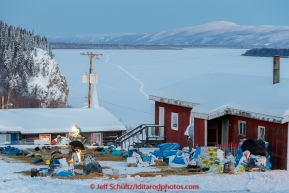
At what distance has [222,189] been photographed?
67.9ft

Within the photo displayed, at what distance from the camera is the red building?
26391 mm

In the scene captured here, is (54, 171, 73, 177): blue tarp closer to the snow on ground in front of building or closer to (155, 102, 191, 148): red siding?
the snow on ground in front of building

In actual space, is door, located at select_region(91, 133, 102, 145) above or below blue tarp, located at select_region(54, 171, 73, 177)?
above

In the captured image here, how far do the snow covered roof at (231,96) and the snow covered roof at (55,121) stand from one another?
8.02 meters

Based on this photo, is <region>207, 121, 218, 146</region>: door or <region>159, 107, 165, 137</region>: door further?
<region>159, 107, 165, 137</region>: door

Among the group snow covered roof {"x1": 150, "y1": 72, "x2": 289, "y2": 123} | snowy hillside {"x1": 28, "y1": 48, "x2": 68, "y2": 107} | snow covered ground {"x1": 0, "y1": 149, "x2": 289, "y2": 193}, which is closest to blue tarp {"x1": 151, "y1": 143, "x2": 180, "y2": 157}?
snow covered roof {"x1": 150, "y1": 72, "x2": 289, "y2": 123}

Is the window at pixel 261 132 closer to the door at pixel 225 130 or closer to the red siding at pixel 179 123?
the door at pixel 225 130

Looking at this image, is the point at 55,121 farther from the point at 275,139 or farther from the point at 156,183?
the point at 156,183

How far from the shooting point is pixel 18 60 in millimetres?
128375

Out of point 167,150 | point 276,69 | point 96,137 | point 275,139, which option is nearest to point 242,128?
point 275,139

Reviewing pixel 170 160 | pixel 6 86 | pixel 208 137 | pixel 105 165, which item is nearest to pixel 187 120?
pixel 208 137

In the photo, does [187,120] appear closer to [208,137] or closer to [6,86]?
[208,137]

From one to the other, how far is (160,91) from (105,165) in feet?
33.6

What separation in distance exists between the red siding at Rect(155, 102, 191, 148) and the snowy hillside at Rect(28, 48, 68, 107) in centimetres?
7627
